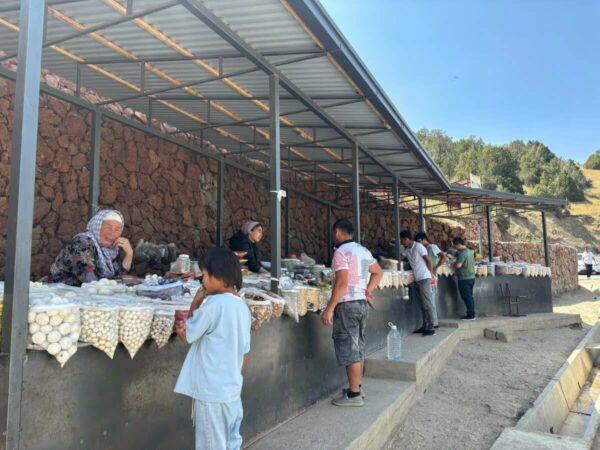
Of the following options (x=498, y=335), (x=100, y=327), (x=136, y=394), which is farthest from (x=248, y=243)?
(x=498, y=335)

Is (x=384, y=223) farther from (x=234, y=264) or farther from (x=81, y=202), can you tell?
(x=234, y=264)

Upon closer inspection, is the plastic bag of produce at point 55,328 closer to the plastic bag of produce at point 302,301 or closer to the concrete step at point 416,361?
the plastic bag of produce at point 302,301

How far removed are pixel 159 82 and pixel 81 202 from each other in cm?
221

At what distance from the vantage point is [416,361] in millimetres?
5121

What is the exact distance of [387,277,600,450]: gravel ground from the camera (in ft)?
14.3

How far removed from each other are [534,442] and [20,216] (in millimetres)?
4191

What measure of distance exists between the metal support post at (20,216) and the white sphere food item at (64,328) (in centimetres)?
13

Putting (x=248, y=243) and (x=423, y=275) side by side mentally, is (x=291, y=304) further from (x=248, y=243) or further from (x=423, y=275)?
(x=423, y=275)

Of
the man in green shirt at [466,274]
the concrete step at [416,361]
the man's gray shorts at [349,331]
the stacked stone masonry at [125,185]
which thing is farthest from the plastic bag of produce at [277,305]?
the man in green shirt at [466,274]

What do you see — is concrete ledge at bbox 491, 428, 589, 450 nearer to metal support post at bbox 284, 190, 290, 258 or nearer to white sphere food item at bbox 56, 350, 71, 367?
white sphere food item at bbox 56, 350, 71, 367

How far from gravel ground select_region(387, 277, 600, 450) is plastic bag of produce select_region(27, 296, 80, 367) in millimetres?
3085

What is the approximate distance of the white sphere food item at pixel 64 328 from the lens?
6.27 feet

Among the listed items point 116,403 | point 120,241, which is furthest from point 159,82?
point 116,403

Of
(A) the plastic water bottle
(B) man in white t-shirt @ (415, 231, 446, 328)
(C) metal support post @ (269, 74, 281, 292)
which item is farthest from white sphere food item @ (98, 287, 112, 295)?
(B) man in white t-shirt @ (415, 231, 446, 328)
